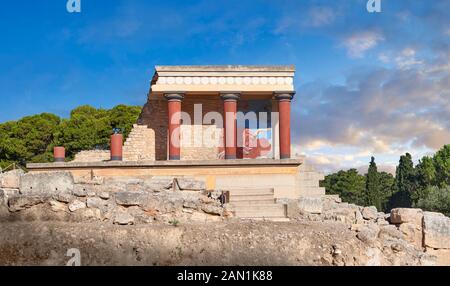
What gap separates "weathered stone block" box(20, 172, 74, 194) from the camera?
1252cm

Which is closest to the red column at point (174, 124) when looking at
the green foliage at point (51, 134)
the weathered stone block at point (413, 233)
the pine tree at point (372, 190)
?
the weathered stone block at point (413, 233)

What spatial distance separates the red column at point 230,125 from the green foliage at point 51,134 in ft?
62.5

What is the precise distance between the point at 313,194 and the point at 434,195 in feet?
80.7

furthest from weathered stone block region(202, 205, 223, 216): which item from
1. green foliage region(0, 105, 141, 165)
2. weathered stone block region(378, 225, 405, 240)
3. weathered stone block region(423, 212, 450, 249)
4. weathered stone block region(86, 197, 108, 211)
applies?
green foliage region(0, 105, 141, 165)

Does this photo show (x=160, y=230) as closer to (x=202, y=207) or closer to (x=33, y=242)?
(x=202, y=207)

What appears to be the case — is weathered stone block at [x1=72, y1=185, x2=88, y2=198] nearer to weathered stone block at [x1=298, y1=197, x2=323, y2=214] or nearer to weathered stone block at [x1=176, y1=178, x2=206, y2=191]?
weathered stone block at [x1=176, y1=178, x2=206, y2=191]

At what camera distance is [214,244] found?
11016mm

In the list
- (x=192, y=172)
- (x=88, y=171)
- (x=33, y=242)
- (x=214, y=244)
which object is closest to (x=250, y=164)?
(x=192, y=172)

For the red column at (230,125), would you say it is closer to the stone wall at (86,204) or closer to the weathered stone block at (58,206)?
the stone wall at (86,204)

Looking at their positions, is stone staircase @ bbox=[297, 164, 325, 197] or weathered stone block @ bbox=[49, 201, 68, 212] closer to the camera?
weathered stone block @ bbox=[49, 201, 68, 212]

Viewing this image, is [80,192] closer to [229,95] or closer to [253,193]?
[253,193]

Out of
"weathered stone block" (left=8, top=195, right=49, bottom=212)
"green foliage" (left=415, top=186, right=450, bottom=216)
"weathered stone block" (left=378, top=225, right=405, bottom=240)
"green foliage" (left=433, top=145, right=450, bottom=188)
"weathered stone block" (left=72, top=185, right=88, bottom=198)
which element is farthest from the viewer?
"green foliage" (left=433, top=145, right=450, bottom=188)

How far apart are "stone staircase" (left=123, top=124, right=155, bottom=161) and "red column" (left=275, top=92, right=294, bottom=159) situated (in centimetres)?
670

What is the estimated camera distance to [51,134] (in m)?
38.8
